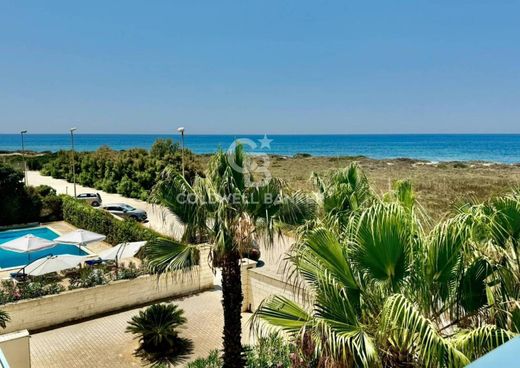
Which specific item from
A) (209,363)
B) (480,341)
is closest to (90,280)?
(209,363)

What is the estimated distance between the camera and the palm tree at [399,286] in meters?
3.55

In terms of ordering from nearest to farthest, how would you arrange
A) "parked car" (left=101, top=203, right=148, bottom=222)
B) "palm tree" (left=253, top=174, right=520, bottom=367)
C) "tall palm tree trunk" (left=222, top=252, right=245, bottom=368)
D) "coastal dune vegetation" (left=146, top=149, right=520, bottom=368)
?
"coastal dune vegetation" (left=146, top=149, right=520, bottom=368)
"palm tree" (left=253, top=174, right=520, bottom=367)
"tall palm tree trunk" (left=222, top=252, right=245, bottom=368)
"parked car" (left=101, top=203, right=148, bottom=222)

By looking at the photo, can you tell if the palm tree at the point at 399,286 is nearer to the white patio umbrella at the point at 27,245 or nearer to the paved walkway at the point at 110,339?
the paved walkway at the point at 110,339

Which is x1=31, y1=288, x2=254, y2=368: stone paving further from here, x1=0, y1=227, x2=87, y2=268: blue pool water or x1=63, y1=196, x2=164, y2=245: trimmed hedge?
x1=0, y1=227, x2=87, y2=268: blue pool water

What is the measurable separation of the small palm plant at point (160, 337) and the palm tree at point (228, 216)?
130 inches

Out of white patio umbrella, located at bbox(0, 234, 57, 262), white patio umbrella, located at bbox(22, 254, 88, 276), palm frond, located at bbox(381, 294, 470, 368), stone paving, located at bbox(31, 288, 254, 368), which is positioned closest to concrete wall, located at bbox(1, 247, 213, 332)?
stone paving, located at bbox(31, 288, 254, 368)

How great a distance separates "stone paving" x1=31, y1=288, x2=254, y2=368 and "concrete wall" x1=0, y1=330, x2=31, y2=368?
1.21 meters

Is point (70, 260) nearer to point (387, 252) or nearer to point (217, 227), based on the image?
point (217, 227)

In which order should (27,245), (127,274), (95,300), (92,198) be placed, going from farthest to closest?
1. (92,198)
2. (27,245)
3. (127,274)
4. (95,300)

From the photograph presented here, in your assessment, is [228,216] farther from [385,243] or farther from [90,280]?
[90,280]

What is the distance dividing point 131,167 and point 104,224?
1486 cm

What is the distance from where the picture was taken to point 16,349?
817cm

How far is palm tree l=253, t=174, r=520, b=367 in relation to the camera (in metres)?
3.55

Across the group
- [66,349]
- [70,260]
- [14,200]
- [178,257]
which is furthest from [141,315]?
[14,200]
